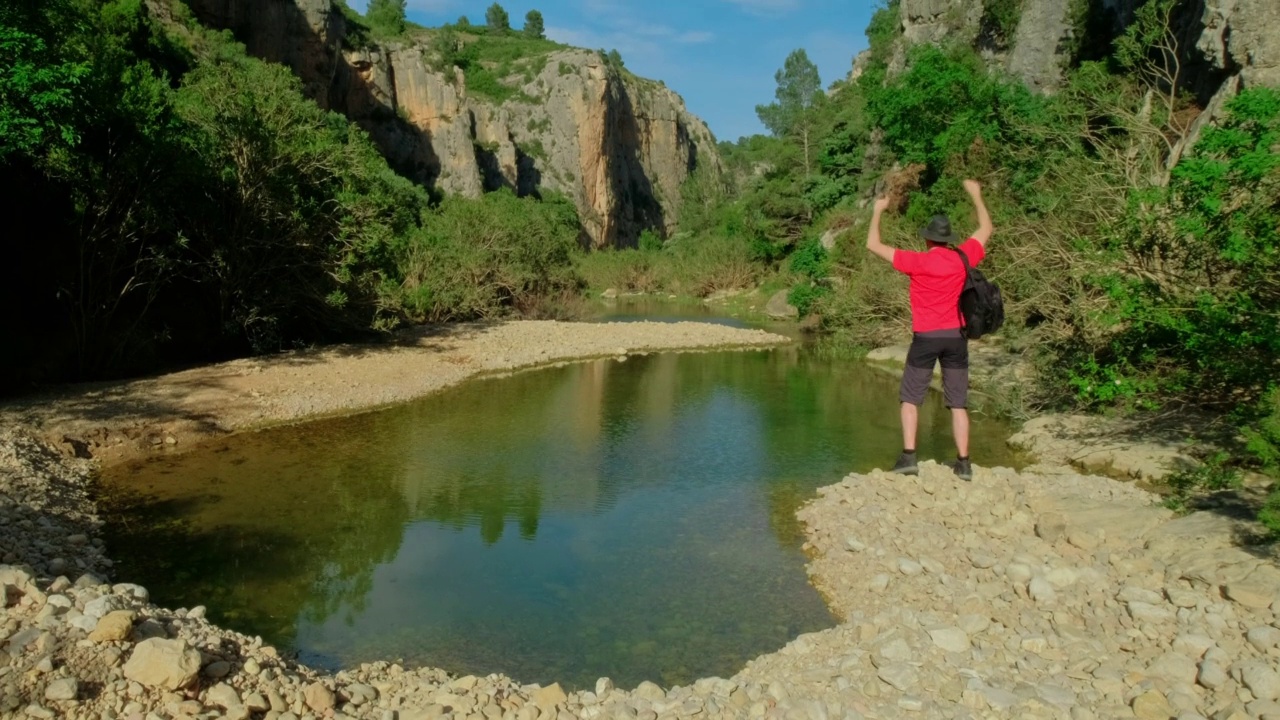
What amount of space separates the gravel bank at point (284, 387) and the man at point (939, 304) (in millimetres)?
10385

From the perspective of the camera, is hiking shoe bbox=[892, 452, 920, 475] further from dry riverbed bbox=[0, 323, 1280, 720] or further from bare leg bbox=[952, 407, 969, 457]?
bare leg bbox=[952, 407, 969, 457]

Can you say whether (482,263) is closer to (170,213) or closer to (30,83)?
(170,213)

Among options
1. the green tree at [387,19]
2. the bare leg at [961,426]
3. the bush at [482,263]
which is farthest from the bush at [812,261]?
the green tree at [387,19]

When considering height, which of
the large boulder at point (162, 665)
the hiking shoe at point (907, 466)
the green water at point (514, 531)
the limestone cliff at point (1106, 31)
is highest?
the limestone cliff at point (1106, 31)

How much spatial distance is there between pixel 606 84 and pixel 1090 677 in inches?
3473

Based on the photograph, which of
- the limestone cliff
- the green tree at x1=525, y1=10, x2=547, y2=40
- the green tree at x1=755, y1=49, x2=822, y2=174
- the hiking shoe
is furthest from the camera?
the green tree at x1=525, y1=10, x2=547, y2=40

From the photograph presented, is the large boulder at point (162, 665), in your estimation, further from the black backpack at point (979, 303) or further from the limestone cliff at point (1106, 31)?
the limestone cliff at point (1106, 31)

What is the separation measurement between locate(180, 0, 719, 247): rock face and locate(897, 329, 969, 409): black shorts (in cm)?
4716

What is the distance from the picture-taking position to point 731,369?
22.5 metres

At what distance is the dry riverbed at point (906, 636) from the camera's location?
4602mm

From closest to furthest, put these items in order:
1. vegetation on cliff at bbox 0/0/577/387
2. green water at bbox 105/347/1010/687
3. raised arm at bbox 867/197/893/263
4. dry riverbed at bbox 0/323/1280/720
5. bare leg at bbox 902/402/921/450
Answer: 1. dry riverbed at bbox 0/323/1280/720
2. green water at bbox 105/347/1010/687
3. raised arm at bbox 867/197/893/263
4. bare leg at bbox 902/402/921/450
5. vegetation on cliff at bbox 0/0/577/387

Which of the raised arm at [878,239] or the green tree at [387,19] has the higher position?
the green tree at [387,19]

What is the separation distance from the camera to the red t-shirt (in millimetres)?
7570

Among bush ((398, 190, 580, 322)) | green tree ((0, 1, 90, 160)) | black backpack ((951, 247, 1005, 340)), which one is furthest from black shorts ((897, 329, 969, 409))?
bush ((398, 190, 580, 322))
